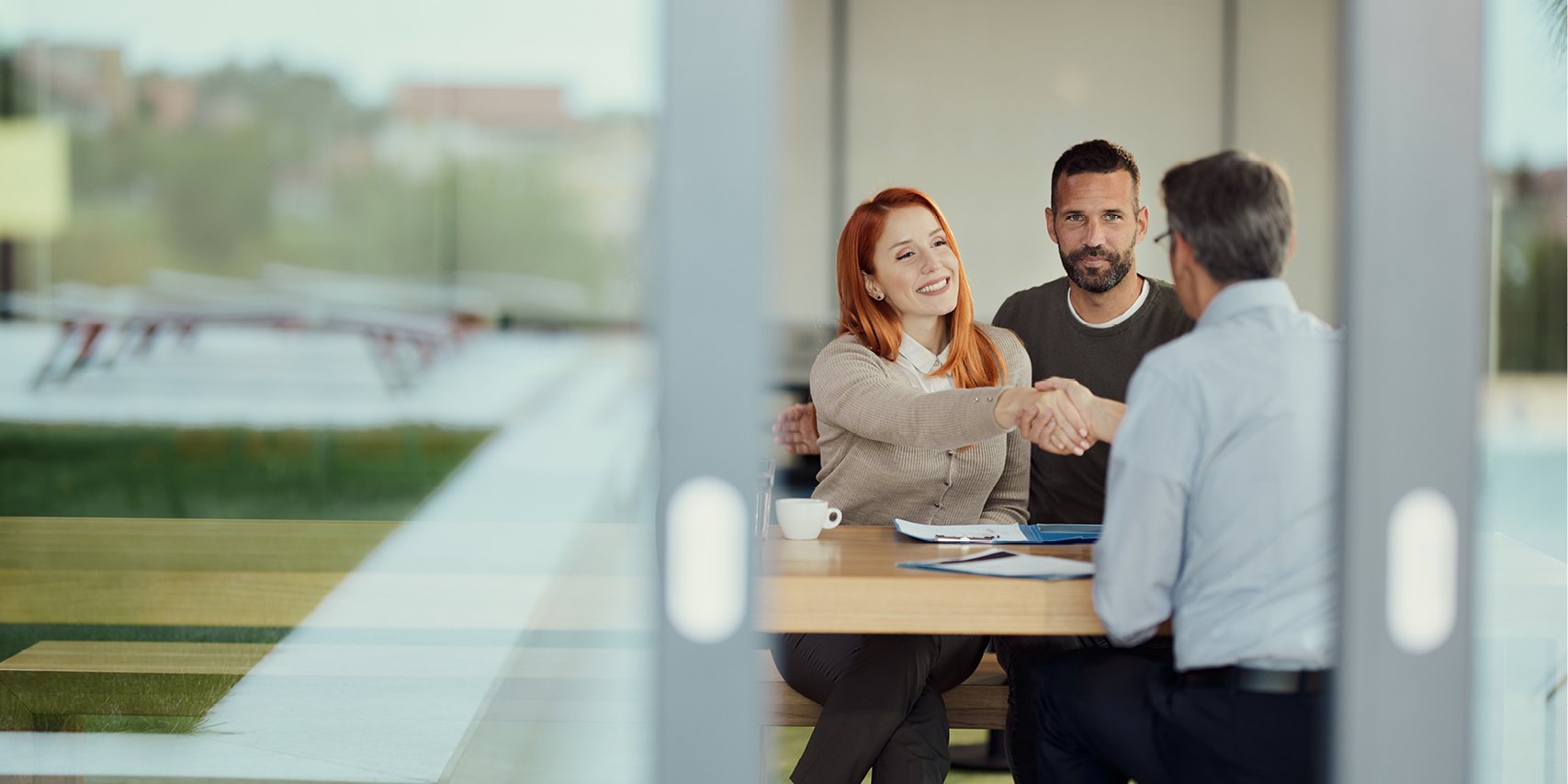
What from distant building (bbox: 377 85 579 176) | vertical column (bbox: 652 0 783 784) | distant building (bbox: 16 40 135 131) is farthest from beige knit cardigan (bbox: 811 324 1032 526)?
distant building (bbox: 16 40 135 131)

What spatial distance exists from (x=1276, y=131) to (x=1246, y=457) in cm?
425

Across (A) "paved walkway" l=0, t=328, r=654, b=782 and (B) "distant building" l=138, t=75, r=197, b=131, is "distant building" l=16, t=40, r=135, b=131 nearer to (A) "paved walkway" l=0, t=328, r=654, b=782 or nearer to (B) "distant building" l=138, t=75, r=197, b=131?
(B) "distant building" l=138, t=75, r=197, b=131

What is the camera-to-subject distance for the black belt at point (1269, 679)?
178 cm

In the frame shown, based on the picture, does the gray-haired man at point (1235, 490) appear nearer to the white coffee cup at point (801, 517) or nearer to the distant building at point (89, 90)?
the white coffee cup at point (801, 517)

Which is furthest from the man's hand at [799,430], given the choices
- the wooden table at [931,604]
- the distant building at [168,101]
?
the distant building at [168,101]

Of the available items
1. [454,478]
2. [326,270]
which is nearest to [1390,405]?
[454,478]

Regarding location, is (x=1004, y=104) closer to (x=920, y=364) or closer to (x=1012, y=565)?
(x=920, y=364)

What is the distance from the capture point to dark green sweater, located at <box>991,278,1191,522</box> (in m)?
2.94

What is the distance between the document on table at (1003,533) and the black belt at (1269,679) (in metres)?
0.45

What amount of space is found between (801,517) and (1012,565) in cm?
38

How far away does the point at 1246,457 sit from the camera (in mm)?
1740

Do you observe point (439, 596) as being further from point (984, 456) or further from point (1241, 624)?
point (1241, 624)

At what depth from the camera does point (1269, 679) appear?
71.4 inches

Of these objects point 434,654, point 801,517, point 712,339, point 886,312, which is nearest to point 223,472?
point 434,654
